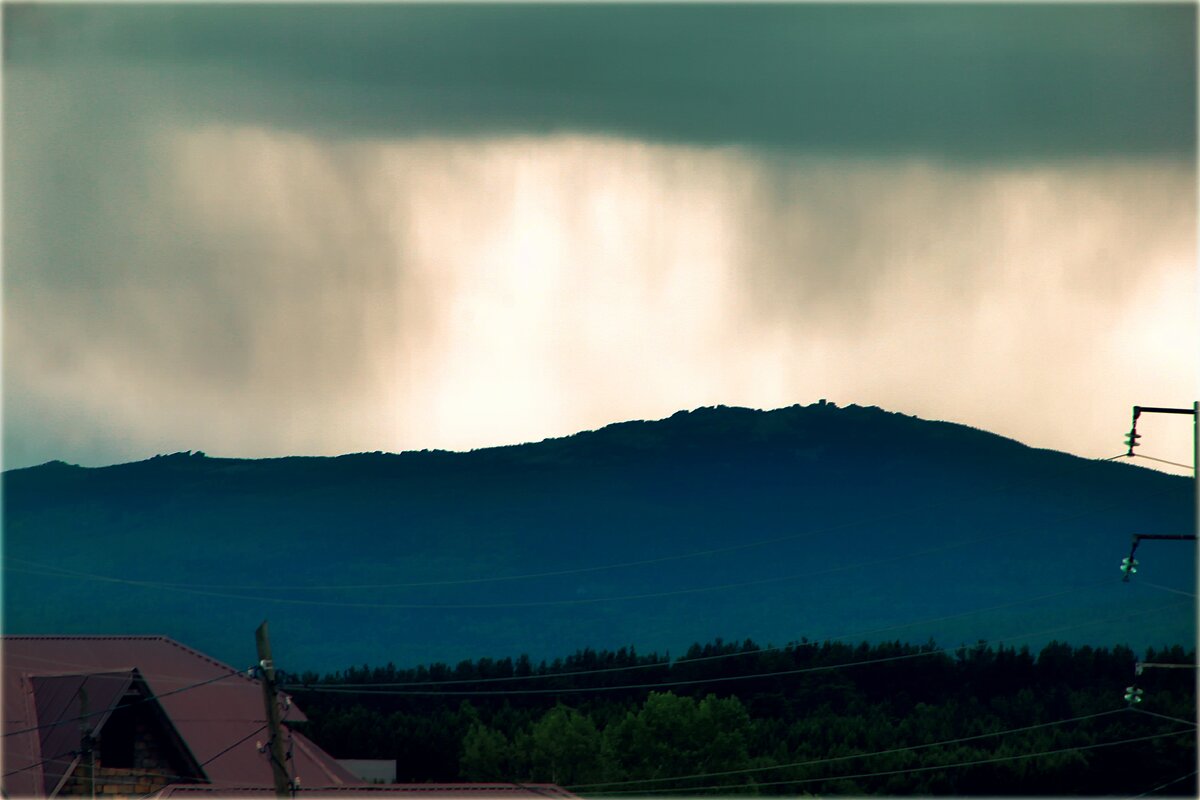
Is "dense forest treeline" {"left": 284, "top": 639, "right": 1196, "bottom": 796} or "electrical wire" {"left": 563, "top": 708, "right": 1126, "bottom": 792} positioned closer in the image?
"electrical wire" {"left": 563, "top": 708, "right": 1126, "bottom": 792}

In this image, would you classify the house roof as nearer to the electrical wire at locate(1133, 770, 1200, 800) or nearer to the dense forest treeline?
the dense forest treeline

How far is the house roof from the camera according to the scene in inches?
1753

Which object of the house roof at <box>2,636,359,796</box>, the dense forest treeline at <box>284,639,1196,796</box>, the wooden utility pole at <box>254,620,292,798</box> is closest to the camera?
the wooden utility pole at <box>254,620,292,798</box>

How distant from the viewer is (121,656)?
5103 cm

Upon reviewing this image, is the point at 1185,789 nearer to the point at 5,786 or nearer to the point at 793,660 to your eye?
the point at 793,660

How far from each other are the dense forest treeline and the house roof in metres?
55.9

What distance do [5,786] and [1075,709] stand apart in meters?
140

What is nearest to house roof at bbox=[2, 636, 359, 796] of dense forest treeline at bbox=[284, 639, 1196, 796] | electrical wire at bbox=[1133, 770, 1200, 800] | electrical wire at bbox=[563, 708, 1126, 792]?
dense forest treeline at bbox=[284, 639, 1196, 796]

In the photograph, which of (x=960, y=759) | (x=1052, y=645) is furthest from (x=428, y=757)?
(x=1052, y=645)

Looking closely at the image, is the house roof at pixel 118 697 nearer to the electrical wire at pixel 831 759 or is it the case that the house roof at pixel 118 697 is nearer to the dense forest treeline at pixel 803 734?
the dense forest treeline at pixel 803 734

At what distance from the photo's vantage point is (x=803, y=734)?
139 meters

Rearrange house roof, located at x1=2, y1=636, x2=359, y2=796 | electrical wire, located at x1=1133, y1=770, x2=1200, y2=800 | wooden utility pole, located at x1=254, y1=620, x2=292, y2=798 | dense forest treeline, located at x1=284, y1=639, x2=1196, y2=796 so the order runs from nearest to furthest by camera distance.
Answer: wooden utility pole, located at x1=254, y1=620, x2=292, y2=798 < house roof, located at x1=2, y1=636, x2=359, y2=796 < electrical wire, located at x1=1133, y1=770, x2=1200, y2=800 < dense forest treeline, located at x1=284, y1=639, x2=1196, y2=796

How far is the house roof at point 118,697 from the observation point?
44.5 meters

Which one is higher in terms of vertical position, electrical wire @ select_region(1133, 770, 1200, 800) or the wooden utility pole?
the wooden utility pole
